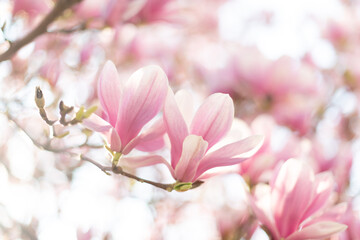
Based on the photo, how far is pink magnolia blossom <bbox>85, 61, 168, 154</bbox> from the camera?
31.5 inches

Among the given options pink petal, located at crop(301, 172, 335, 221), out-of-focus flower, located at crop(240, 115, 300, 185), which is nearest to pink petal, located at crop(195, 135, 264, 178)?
pink petal, located at crop(301, 172, 335, 221)

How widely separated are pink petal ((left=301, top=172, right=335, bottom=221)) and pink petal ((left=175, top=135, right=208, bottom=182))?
27 cm

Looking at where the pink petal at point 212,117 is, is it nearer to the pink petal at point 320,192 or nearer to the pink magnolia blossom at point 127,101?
the pink magnolia blossom at point 127,101

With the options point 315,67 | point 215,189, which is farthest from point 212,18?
point 215,189

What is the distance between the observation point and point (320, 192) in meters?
0.94

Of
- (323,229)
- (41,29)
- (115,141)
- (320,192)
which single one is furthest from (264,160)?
(41,29)

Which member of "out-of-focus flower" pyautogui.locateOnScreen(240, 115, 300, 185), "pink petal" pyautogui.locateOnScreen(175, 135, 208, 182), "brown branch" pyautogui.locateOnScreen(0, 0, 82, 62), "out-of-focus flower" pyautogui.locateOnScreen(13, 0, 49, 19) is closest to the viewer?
"pink petal" pyautogui.locateOnScreen(175, 135, 208, 182)

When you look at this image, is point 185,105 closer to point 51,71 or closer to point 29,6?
point 29,6

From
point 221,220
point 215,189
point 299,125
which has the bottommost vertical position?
point 215,189

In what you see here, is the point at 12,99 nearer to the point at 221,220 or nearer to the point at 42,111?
the point at 42,111

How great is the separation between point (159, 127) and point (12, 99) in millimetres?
775

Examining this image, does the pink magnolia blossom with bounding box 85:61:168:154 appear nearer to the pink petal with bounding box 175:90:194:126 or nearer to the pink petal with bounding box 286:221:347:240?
the pink petal with bounding box 175:90:194:126

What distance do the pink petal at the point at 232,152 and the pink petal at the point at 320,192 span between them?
21 cm

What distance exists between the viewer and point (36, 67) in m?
1.73
